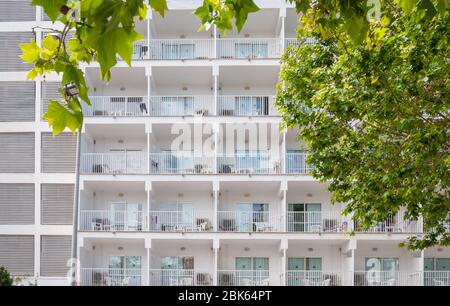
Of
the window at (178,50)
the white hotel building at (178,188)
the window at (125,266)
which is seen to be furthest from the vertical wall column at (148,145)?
the window at (125,266)

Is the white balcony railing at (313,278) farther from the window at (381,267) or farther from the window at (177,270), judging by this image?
the window at (177,270)

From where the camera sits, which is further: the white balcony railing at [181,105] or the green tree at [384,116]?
the white balcony railing at [181,105]

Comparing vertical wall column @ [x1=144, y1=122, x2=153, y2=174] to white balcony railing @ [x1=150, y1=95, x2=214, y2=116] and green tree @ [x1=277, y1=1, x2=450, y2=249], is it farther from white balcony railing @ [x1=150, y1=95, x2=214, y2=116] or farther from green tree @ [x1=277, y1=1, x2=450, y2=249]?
green tree @ [x1=277, y1=1, x2=450, y2=249]

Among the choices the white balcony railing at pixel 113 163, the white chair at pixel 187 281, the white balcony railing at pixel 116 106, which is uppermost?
the white balcony railing at pixel 116 106

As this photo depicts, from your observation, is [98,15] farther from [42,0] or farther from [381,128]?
[381,128]

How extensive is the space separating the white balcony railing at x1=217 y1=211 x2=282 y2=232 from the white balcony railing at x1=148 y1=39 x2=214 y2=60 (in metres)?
7.43

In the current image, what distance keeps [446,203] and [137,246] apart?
18.2 m

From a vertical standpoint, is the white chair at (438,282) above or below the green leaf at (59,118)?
below

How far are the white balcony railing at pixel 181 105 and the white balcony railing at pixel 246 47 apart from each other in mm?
2234

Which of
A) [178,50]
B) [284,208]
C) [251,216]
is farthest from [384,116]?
[178,50]

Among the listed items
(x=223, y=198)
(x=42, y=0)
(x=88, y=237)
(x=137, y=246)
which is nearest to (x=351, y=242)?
(x=223, y=198)

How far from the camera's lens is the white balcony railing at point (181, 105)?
29078 millimetres

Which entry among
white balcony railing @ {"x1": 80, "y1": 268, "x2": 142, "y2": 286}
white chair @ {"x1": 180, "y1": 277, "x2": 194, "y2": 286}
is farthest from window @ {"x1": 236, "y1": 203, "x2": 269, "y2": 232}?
white balcony railing @ {"x1": 80, "y1": 268, "x2": 142, "y2": 286}
